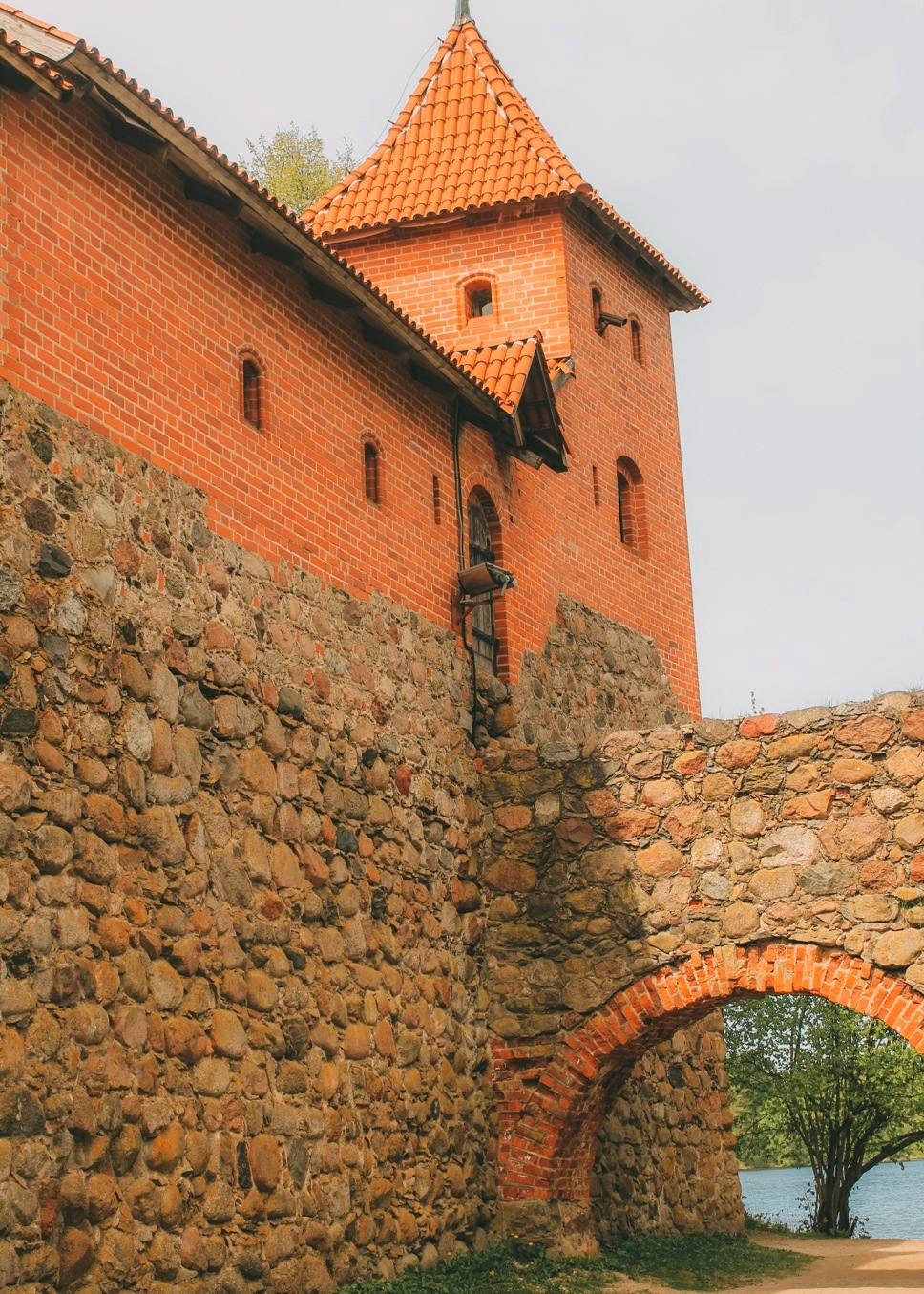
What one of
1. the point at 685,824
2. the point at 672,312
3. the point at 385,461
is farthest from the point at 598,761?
the point at 672,312

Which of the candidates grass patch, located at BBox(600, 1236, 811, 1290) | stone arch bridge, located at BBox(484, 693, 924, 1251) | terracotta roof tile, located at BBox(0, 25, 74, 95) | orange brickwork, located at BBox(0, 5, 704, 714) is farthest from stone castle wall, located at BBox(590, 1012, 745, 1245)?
terracotta roof tile, located at BBox(0, 25, 74, 95)

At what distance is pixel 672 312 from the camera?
19922 millimetres

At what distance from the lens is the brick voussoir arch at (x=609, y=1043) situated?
40.2ft

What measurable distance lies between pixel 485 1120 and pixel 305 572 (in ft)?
15.8

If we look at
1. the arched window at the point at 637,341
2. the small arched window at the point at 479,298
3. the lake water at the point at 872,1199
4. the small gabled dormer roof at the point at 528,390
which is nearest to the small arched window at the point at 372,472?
the small gabled dormer roof at the point at 528,390

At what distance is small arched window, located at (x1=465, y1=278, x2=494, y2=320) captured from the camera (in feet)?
57.8

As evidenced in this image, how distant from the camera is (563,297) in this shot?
17.1 m

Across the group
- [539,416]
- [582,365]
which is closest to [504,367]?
[539,416]

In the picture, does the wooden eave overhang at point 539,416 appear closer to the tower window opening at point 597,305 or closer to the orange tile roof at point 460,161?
the tower window opening at point 597,305

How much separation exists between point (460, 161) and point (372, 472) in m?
6.55

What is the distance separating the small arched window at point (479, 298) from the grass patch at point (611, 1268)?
968cm

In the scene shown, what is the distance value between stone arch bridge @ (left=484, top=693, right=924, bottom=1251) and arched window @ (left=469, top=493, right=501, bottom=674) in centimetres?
112

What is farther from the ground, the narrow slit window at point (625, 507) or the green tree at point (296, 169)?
the green tree at point (296, 169)

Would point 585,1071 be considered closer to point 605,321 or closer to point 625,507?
point 625,507
